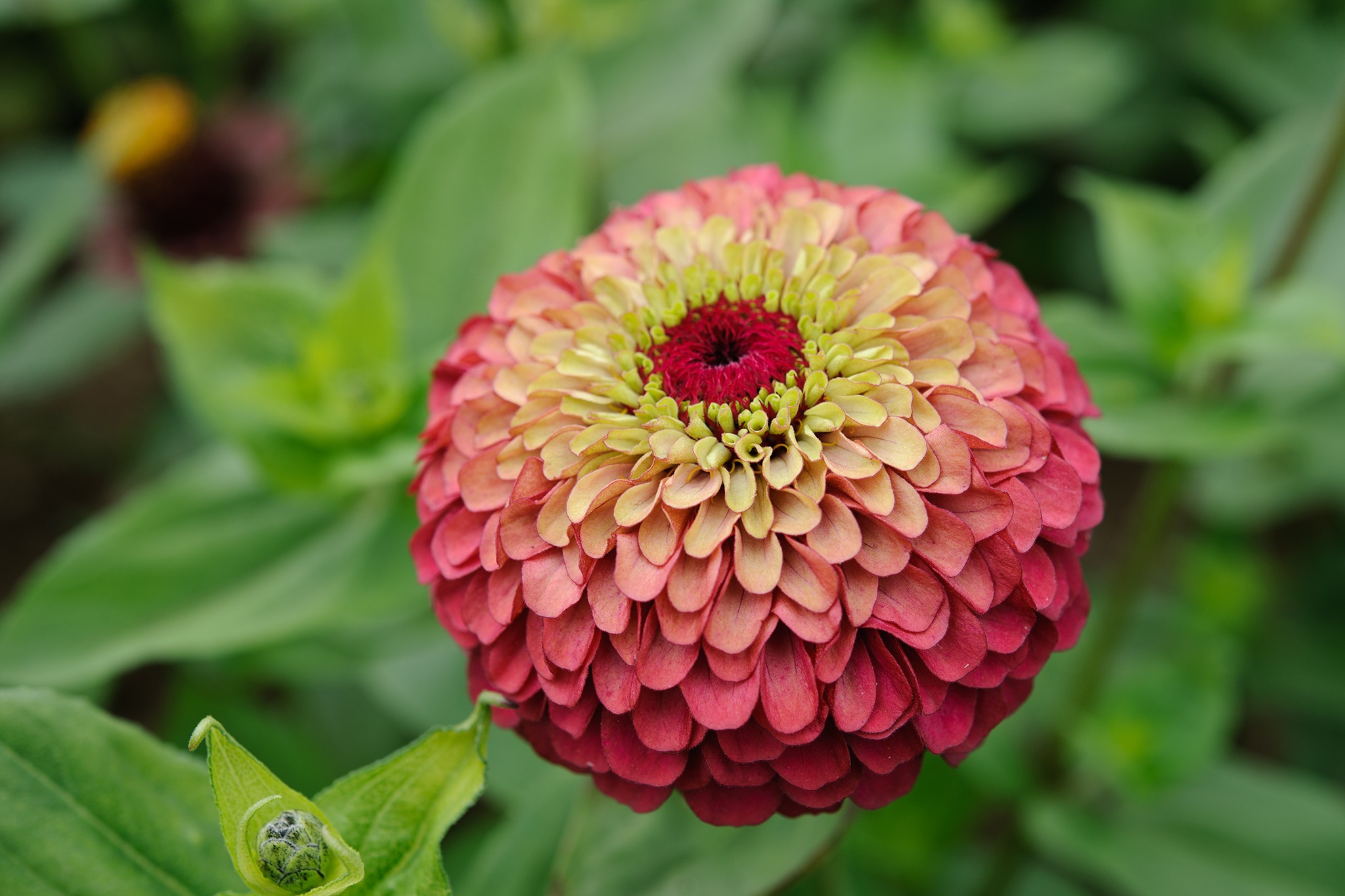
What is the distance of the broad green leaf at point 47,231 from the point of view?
5.04 ft

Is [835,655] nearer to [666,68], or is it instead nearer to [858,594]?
[858,594]

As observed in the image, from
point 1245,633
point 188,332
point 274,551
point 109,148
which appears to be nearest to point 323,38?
point 109,148

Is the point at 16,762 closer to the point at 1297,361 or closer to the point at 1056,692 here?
the point at 1056,692

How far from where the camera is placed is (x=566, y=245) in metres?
1.16

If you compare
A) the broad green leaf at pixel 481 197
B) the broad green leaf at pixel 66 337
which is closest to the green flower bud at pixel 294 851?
the broad green leaf at pixel 481 197

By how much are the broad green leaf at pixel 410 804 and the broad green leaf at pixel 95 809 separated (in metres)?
0.13

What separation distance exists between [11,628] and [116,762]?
0.45 meters

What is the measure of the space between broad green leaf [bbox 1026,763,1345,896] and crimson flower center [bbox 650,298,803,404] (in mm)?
723

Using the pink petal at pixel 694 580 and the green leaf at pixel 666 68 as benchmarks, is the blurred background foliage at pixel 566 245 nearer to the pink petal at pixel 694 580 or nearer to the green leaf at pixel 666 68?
the green leaf at pixel 666 68

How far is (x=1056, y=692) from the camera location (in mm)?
1290

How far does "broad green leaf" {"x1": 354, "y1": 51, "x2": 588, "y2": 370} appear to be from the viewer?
1183 mm

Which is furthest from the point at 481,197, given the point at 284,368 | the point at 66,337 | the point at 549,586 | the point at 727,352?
the point at 66,337

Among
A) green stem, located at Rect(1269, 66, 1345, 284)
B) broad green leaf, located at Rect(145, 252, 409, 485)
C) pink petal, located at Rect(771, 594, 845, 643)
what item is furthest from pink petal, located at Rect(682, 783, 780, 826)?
green stem, located at Rect(1269, 66, 1345, 284)

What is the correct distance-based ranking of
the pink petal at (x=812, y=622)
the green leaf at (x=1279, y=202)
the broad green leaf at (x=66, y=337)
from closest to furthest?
the pink petal at (x=812, y=622), the green leaf at (x=1279, y=202), the broad green leaf at (x=66, y=337)
